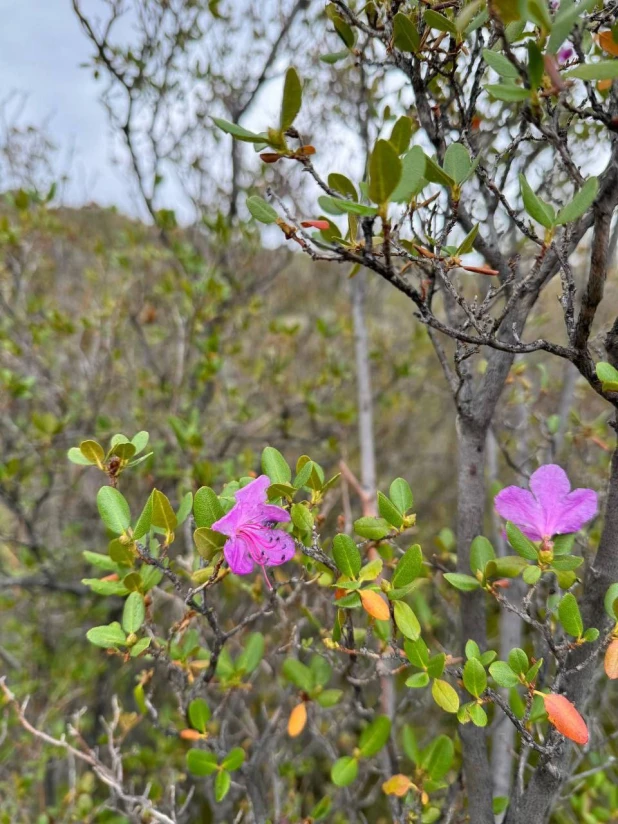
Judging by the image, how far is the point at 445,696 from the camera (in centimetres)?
88

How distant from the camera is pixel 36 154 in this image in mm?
3309

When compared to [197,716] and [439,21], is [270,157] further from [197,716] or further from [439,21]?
[197,716]

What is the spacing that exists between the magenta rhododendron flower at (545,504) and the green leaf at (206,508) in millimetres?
455

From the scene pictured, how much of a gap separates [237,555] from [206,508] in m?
0.09

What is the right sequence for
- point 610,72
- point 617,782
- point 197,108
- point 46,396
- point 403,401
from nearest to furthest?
point 610,72
point 617,782
point 197,108
point 46,396
point 403,401

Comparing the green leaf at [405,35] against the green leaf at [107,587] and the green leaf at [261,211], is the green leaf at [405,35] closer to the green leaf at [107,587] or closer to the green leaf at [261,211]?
the green leaf at [261,211]

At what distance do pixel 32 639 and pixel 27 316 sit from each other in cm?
175

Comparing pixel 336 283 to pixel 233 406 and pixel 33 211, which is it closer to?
pixel 233 406

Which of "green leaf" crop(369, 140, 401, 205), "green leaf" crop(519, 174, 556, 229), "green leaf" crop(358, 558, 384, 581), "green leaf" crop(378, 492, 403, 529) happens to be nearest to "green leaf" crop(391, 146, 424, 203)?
"green leaf" crop(369, 140, 401, 205)

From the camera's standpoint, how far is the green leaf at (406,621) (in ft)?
2.88

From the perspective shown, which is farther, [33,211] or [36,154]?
Answer: [36,154]

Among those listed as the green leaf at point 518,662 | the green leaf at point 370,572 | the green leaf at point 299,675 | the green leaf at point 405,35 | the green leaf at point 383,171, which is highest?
the green leaf at point 405,35

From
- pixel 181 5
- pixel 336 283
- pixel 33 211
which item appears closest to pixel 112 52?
pixel 181 5

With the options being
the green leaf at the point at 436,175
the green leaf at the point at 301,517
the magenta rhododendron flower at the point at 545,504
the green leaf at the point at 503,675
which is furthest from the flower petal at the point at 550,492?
the green leaf at the point at 436,175
